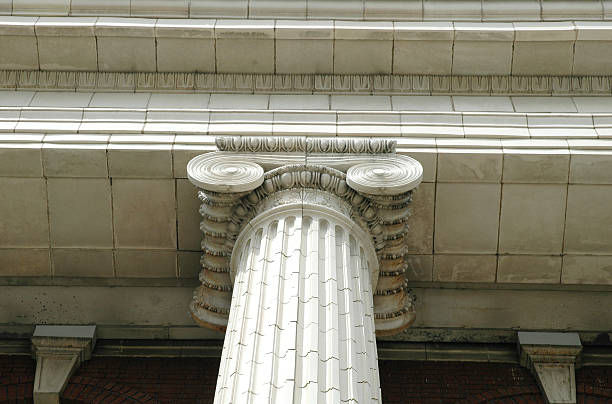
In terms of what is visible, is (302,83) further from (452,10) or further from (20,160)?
(20,160)

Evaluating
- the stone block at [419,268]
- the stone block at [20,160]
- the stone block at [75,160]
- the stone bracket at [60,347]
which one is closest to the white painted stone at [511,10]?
the stone block at [419,268]

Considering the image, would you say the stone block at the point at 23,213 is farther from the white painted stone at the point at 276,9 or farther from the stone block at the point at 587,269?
the stone block at the point at 587,269

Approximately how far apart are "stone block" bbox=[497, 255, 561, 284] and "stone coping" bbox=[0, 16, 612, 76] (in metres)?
2.61

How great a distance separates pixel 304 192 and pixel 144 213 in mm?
2118

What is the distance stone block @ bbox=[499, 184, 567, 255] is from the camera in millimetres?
12070

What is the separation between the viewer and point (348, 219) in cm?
1083

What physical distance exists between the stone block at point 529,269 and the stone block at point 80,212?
477cm

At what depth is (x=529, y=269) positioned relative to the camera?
12.5 metres

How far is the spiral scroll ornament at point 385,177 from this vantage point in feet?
36.3

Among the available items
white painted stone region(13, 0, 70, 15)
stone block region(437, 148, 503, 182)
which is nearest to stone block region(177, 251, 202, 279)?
stone block region(437, 148, 503, 182)

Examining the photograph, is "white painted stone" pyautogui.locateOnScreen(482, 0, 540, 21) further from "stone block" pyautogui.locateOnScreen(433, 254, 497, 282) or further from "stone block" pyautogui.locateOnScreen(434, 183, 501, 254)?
"stone block" pyautogui.locateOnScreen(433, 254, 497, 282)

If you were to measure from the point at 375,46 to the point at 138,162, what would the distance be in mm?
3595

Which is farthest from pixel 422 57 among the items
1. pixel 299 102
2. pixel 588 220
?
pixel 588 220

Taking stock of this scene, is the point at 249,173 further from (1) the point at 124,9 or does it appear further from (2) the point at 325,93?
(1) the point at 124,9
